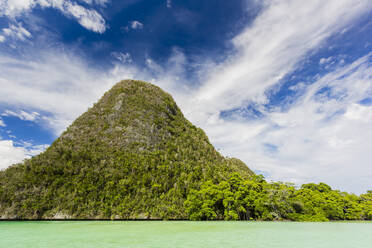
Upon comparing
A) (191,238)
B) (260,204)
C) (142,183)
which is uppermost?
(142,183)

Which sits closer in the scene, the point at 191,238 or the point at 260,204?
the point at 191,238

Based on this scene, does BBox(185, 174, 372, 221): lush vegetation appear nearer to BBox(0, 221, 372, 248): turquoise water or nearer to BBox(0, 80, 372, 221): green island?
BBox(0, 80, 372, 221): green island

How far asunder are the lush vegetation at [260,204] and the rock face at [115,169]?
14.6 metres

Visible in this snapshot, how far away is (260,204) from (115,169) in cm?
5195

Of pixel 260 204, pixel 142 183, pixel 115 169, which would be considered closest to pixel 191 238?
pixel 260 204

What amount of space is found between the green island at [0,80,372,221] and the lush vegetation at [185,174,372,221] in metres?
0.22

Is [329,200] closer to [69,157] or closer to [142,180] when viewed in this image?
[142,180]

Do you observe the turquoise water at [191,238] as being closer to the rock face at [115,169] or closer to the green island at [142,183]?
the green island at [142,183]

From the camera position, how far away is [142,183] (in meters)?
77.2

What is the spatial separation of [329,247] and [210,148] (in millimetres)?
92122

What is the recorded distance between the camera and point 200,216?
52.7 m

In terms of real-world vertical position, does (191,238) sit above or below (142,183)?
below

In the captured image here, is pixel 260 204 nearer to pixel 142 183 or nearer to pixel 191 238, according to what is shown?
pixel 191 238

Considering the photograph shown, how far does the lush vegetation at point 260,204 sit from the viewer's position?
50562 mm
